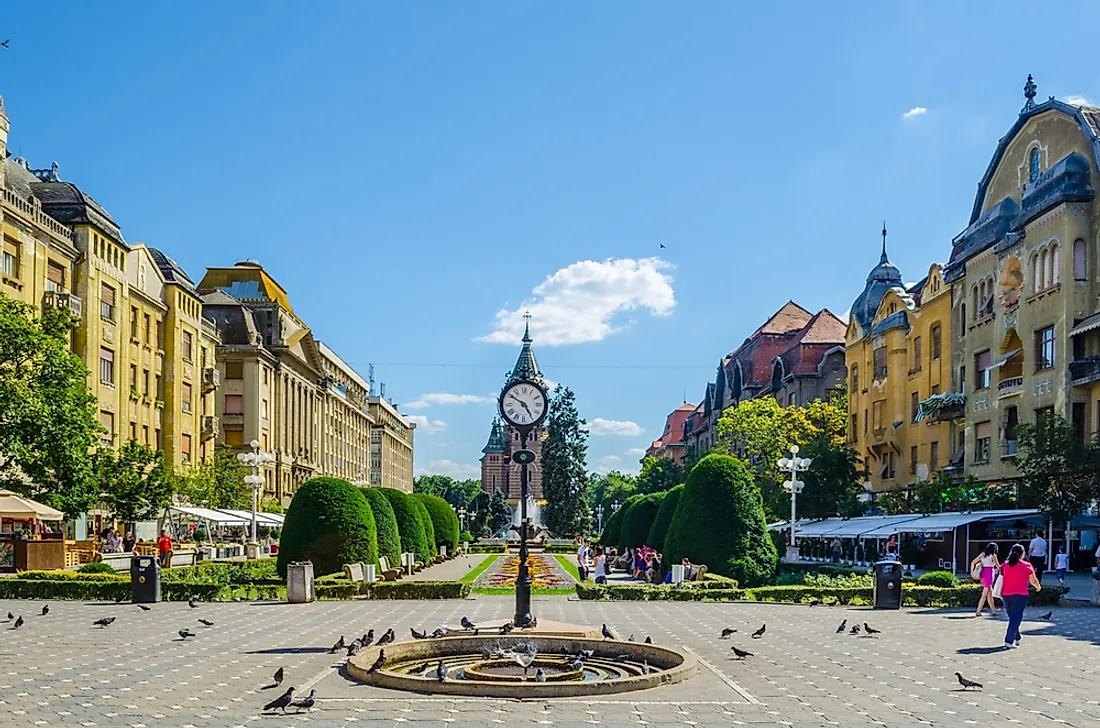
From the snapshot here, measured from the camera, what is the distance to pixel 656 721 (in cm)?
1143

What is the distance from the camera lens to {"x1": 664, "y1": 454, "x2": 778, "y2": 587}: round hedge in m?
31.1

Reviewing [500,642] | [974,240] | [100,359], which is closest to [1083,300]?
[974,240]

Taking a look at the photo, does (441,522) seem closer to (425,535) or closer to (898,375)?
(425,535)

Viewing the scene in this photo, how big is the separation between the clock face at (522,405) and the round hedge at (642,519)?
3093 centimetres

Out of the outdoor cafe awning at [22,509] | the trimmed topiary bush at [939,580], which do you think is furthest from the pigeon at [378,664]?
the outdoor cafe awning at [22,509]

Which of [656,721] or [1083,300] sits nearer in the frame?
[656,721]

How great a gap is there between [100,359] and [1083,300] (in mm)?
39900

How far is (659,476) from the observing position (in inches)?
4040

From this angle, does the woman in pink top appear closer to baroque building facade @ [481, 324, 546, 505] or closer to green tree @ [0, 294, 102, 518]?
green tree @ [0, 294, 102, 518]

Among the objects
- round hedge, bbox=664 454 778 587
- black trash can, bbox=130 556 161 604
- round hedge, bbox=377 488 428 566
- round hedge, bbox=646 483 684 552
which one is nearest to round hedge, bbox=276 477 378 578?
black trash can, bbox=130 556 161 604

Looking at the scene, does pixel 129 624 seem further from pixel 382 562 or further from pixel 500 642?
pixel 382 562

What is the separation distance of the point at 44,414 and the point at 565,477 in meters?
67.9

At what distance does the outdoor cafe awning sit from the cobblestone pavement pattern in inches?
366

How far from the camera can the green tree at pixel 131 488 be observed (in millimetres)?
43781
